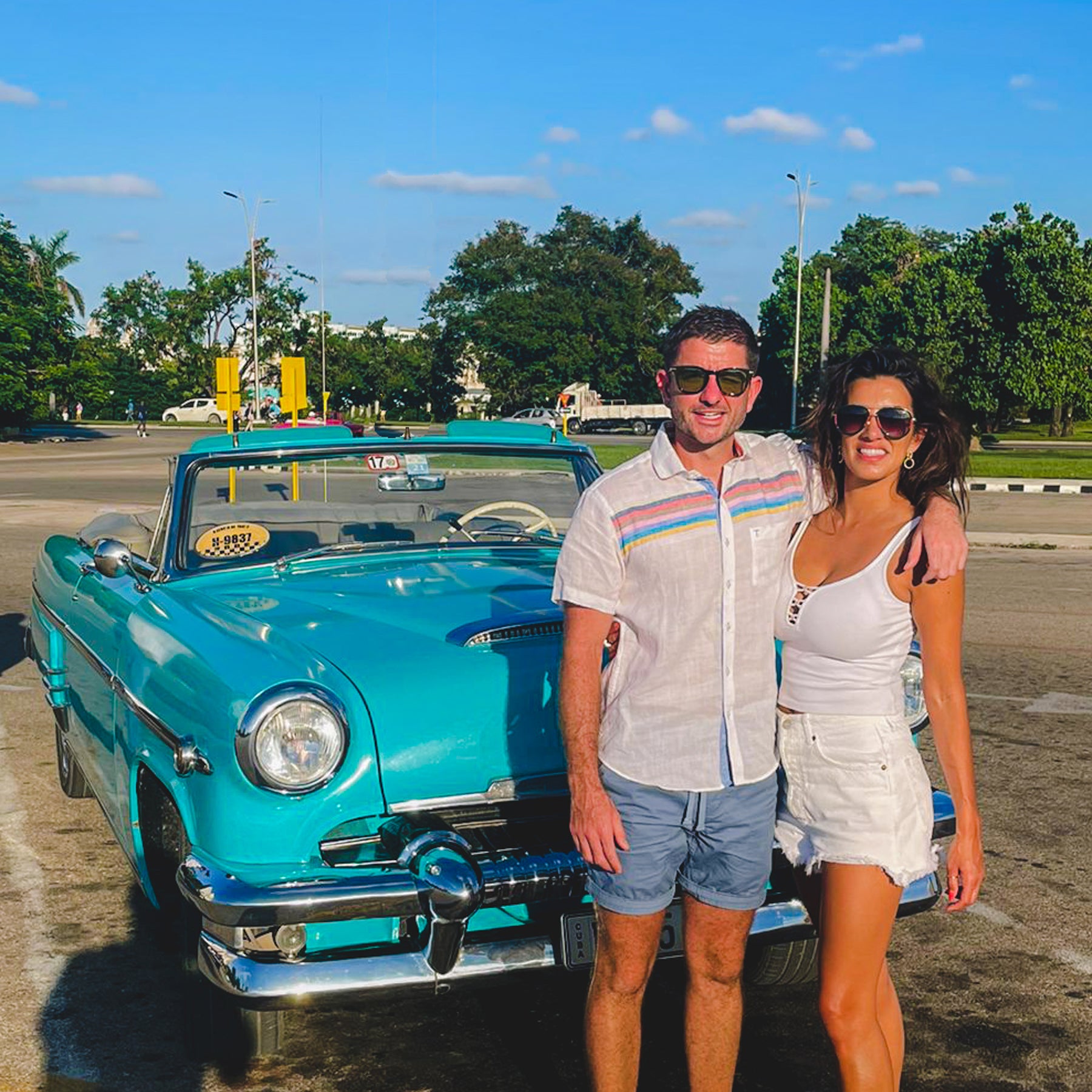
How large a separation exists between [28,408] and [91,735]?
51.6 metres

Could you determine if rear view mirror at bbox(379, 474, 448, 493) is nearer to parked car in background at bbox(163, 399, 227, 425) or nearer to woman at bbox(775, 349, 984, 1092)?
woman at bbox(775, 349, 984, 1092)

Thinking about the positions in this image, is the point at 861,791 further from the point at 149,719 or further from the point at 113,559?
the point at 113,559

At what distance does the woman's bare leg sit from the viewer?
2891mm

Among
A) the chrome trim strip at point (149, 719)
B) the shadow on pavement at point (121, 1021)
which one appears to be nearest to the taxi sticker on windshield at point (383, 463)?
the chrome trim strip at point (149, 719)

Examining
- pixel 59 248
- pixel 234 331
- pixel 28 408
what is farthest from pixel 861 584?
pixel 234 331

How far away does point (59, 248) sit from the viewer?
62750 millimetres

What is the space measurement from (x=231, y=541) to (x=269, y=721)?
5.09 ft

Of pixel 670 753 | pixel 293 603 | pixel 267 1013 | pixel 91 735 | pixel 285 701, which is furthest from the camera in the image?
pixel 91 735

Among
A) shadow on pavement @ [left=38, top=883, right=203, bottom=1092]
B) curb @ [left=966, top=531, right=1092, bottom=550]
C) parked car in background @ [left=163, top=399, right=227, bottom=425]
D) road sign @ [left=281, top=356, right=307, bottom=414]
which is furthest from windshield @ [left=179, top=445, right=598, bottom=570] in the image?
parked car in background @ [left=163, top=399, right=227, bottom=425]

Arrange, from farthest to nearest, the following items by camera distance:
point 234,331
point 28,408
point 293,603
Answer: point 234,331 → point 28,408 → point 293,603

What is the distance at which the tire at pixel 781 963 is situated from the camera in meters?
4.06

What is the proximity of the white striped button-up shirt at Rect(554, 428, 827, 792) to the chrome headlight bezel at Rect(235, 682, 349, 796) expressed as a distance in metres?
0.79

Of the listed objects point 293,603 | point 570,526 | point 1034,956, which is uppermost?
point 570,526

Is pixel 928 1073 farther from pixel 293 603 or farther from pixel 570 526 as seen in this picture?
pixel 293 603
